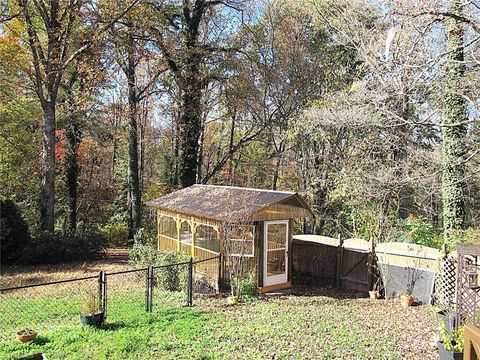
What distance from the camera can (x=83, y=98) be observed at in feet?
59.3

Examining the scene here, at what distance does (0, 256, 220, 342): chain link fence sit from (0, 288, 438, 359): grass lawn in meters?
0.08

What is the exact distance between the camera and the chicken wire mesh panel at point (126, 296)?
7.96 m

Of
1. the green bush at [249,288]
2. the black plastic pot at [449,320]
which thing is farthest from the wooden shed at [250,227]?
the black plastic pot at [449,320]

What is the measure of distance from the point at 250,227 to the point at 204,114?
10.7 m

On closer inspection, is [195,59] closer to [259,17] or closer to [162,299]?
[259,17]

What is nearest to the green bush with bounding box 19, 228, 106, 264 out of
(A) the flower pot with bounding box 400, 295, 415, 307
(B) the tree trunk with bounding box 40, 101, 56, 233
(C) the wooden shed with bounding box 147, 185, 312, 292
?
(B) the tree trunk with bounding box 40, 101, 56, 233

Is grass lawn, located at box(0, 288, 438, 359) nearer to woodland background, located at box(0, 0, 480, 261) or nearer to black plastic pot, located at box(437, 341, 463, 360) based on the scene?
black plastic pot, located at box(437, 341, 463, 360)

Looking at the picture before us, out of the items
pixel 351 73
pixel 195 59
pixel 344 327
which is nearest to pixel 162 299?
pixel 344 327

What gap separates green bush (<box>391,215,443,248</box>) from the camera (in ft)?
44.6

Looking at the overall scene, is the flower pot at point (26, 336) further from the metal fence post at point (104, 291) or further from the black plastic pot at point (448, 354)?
the black plastic pot at point (448, 354)

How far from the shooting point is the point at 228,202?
1117 centimetres

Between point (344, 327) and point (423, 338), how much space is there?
146 cm

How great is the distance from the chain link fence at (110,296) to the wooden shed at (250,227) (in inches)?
31.0

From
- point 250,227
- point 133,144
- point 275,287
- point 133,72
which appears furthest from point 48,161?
point 275,287
